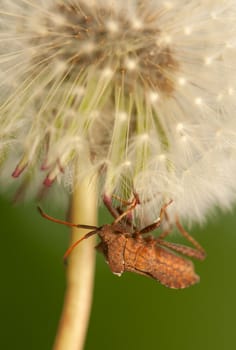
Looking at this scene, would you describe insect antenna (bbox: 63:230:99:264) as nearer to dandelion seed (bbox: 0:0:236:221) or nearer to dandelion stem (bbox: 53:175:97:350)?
dandelion stem (bbox: 53:175:97:350)

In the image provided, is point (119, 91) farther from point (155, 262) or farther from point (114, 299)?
point (114, 299)

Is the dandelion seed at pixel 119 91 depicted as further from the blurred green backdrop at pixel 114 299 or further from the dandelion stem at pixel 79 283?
the blurred green backdrop at pixel 114 299

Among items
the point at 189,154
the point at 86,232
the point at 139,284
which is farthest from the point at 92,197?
the point at 139,284

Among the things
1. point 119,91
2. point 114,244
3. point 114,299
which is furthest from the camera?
point 114,299

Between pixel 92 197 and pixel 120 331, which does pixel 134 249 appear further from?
pixel 120 331

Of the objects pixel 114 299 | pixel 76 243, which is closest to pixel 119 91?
pixel 76 243

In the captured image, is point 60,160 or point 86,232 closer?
point 60,160
